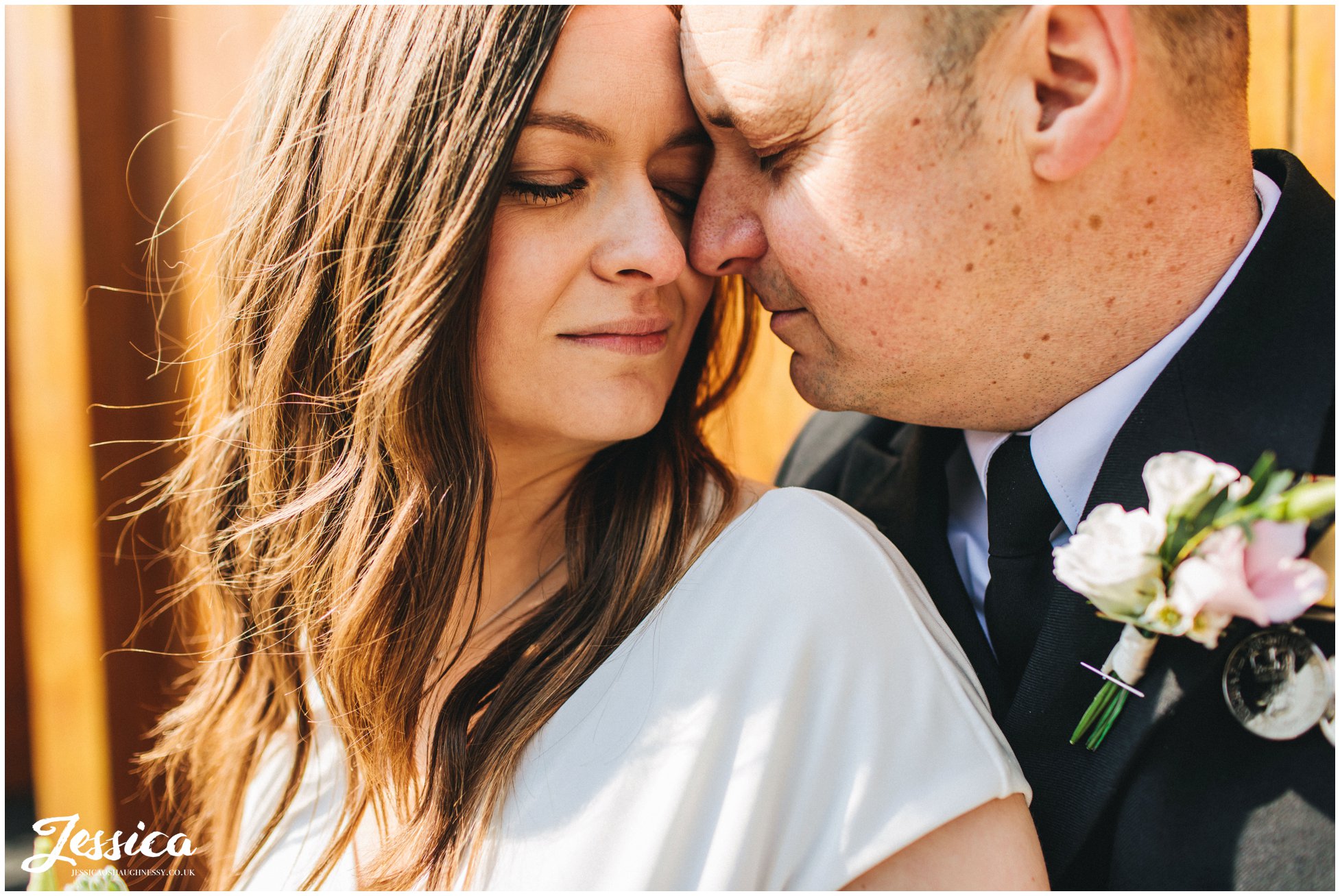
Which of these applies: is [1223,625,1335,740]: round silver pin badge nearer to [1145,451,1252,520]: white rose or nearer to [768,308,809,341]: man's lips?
[1145,451,1252,520]: white rose

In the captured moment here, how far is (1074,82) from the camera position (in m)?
1.29

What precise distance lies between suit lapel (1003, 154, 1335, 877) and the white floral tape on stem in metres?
0.02

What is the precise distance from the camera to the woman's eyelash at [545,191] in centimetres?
141

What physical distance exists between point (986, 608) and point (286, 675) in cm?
137

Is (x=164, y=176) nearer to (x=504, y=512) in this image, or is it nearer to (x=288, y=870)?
(x=504, y=512)

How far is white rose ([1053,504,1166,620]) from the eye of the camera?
1.05 metres

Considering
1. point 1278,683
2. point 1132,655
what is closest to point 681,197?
point 1132,655

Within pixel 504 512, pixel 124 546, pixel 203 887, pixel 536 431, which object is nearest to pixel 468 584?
pixel 504 512

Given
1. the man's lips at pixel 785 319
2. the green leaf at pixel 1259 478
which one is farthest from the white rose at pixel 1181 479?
the man's lips at pixel 785 319

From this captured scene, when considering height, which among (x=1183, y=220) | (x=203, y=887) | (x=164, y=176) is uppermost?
(x=164, y=176)

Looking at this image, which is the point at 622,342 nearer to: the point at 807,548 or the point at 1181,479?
the point at 807,548

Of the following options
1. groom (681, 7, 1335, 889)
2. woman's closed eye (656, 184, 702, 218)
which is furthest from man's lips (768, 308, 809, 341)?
woman's closed eye (656, 184, 702, 218)

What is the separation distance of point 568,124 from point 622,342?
35 centimetres

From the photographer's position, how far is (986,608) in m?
1.46
